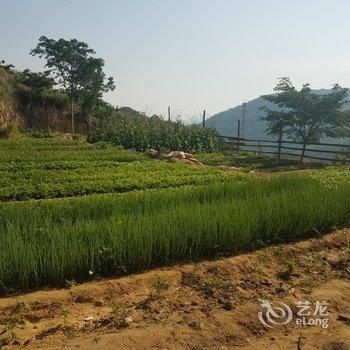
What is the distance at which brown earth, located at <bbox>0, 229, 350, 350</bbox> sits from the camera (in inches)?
146

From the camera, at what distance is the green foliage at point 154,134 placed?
73.2 feet

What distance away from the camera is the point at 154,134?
74.2 ft

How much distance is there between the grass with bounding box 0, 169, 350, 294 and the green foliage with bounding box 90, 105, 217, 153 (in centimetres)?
1427

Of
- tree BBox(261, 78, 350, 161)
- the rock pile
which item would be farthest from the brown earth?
tree BBox(261, 78, 350, 161)

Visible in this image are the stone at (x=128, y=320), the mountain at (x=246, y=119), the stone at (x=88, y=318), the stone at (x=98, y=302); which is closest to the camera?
the stone at (x=128, y=320)

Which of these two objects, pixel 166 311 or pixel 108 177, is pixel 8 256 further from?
pixel 108 177

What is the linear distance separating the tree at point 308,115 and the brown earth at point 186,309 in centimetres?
1484

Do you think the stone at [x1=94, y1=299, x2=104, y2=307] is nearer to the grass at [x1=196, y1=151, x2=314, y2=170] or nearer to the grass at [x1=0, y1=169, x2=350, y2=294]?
the grass at [x1=0, y1=169, x2=350, y2=294]

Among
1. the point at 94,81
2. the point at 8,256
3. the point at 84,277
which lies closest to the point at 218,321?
the point at 84,277

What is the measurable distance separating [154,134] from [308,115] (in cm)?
745

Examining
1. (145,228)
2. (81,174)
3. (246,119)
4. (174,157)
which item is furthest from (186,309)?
(246,119)

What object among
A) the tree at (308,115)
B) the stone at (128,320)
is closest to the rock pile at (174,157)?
the tree at (308,115)

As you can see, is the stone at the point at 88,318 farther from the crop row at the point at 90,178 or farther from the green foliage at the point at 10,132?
the green foliage at the point at 10,132

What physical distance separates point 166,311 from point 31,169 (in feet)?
31.1
